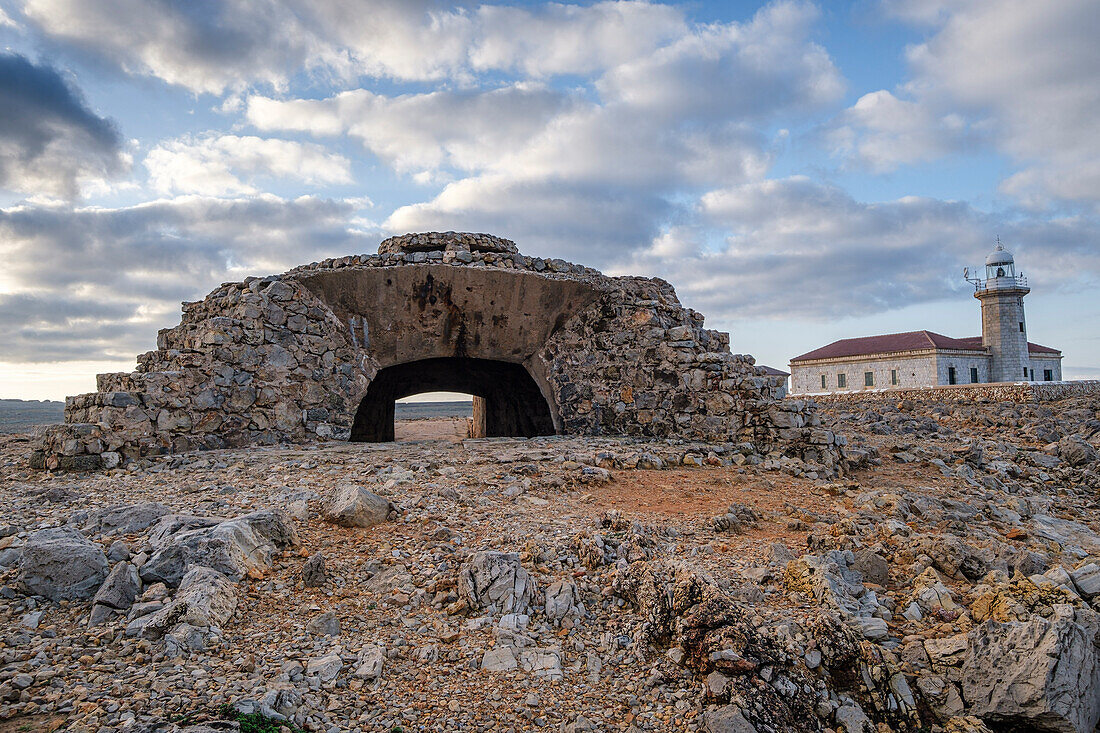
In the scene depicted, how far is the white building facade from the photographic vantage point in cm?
3350

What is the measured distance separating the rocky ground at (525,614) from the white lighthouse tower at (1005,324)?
34583 mm

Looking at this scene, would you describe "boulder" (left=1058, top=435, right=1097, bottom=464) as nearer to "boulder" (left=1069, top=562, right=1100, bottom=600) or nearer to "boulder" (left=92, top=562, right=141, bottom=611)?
"boulder" (left=1069, top=562, right=1100, bottom=600)

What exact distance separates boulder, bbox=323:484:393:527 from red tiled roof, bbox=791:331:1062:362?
119ft

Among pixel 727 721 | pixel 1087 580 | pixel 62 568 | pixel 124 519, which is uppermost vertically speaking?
pixel 124 519

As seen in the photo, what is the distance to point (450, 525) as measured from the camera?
15.8 feet

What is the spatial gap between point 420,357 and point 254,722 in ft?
26.0

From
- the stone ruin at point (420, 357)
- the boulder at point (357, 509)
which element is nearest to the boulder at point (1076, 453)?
the stone ruin at point (420, 357)

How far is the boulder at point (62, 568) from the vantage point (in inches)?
139

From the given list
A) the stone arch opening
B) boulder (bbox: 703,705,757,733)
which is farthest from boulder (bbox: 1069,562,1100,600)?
the stone arch opening

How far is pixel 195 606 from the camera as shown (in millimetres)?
3301

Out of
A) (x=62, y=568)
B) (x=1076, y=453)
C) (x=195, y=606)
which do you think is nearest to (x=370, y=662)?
(x=195, y=606)

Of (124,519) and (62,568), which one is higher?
(124,519)

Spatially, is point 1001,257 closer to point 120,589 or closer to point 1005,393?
point 1005,393

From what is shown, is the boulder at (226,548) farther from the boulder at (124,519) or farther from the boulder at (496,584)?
the boulder at (496,584)
